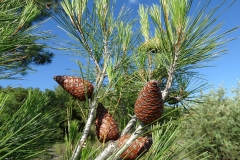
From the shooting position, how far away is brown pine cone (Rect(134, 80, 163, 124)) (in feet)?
3.27

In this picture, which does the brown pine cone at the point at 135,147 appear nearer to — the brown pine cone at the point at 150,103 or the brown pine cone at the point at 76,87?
the brown pine cone at the point at 150,103

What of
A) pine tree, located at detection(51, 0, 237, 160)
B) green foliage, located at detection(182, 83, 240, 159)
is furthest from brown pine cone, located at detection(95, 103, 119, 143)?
green foliage, located at detection(182, 83, 240, 159)

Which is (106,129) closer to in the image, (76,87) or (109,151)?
(109,151)

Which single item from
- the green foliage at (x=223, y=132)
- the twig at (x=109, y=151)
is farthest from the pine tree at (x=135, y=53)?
the green foliage at (x=223, y=132)

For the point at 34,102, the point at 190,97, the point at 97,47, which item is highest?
the point at 97,47

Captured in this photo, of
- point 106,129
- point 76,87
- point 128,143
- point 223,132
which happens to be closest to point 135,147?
point 128,143

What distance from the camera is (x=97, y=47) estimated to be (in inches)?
60.4

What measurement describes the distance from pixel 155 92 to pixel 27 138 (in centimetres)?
65

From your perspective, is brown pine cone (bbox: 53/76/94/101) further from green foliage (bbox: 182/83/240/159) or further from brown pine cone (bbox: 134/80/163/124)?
green foliage (bbox: 182/83/240/159)

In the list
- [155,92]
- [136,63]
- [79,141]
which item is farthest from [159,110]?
[136,63]

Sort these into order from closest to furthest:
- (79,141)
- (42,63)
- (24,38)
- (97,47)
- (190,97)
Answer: (79,141), (97,47), (190,97), (24,38), (42,63)

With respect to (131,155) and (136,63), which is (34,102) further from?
(136,63)

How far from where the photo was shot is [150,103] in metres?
1.00

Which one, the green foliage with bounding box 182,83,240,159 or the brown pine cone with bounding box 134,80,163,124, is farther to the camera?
the green foliage with bounding box 182,83,240,159
